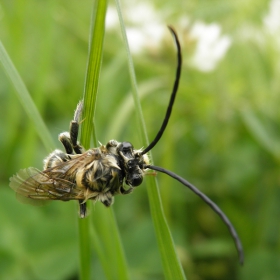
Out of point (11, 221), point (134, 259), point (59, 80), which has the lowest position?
point (134, 259)

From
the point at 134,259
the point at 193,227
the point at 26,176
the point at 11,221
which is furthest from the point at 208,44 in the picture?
the point at 26,176

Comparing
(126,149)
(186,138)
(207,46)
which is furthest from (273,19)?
(126,149)

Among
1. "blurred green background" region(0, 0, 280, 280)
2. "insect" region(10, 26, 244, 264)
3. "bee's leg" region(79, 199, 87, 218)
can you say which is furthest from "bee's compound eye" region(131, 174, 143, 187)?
"blurred green background" region(0, 0, 280, 280)

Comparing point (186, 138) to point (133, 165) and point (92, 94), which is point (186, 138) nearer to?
point (133, 165)

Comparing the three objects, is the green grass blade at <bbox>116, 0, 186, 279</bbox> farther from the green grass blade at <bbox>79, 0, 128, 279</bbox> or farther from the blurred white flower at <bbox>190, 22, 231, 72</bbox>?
the blurred white flower at <bbox>190, 22, 231, 72</bbox>

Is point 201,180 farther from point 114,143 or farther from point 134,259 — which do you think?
point 114,143

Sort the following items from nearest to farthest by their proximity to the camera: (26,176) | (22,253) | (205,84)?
(26,176), (22,253), (205,84)
